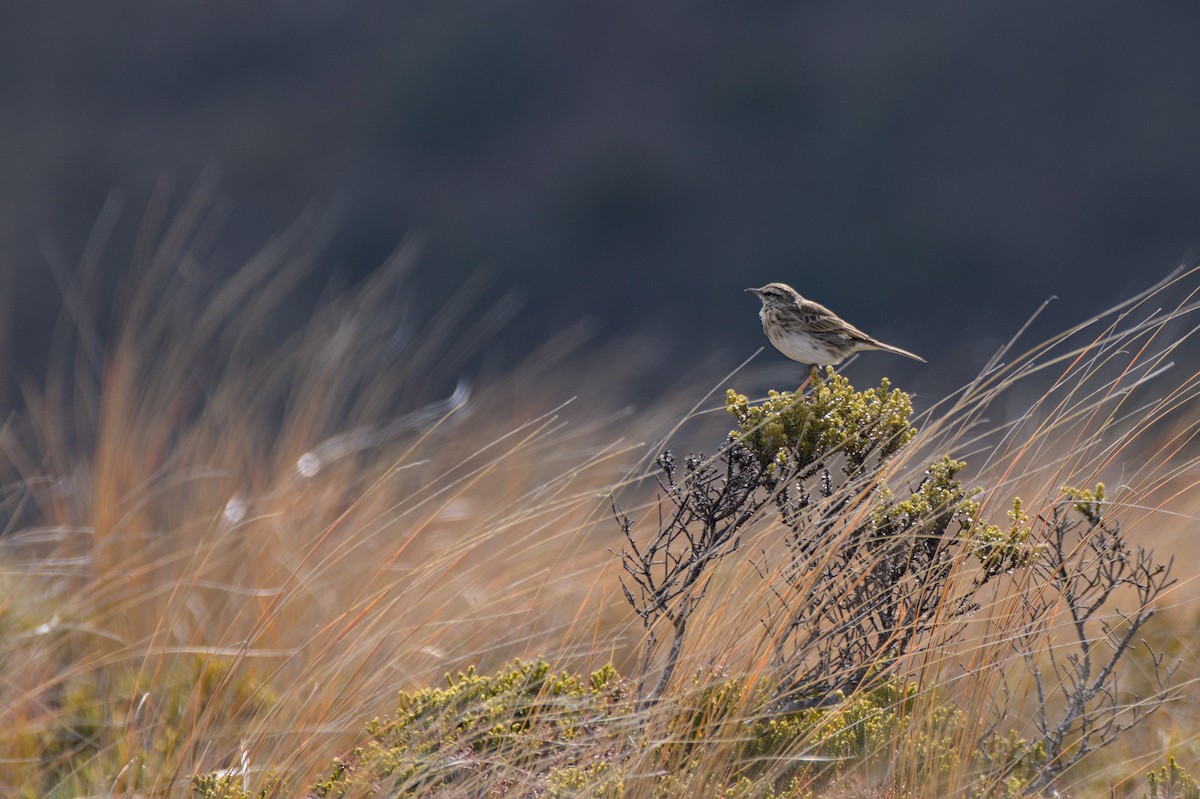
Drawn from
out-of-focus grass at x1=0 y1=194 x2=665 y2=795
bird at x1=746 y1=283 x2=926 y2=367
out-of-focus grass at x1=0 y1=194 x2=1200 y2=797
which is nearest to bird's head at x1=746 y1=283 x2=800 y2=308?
bird at x1=746 y1=283 x2=926 y2=367

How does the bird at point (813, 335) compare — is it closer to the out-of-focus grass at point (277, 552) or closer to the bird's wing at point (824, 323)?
the bird's wing at point (824, 323)

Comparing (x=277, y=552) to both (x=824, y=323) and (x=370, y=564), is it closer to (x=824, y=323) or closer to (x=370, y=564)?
(x=370, y=564)

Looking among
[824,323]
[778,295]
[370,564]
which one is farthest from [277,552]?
[824,323]

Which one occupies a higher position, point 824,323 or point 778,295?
point 778,295

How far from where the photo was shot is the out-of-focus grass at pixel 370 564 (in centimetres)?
275

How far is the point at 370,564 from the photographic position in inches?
175

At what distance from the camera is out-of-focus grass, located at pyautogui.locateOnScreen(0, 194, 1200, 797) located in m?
2.75

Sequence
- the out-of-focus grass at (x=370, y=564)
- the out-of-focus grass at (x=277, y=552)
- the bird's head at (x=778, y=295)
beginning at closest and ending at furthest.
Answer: the out-of-focus grass at (x=370, y=564) < the out-of-focus grass at (x=277, y=552) < the bird's head at (x=778, y=295)

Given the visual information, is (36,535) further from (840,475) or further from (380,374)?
(840,475)

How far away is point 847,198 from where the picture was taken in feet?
86.7

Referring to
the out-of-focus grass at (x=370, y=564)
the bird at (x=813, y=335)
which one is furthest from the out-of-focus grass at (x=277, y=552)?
the bird at (x=813, y=335)

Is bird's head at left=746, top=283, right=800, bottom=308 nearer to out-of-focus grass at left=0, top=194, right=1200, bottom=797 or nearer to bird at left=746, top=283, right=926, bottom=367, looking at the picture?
bird at left=746, top=283, right=926, bottom=367

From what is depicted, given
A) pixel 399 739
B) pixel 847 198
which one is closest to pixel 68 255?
pixel 847 198

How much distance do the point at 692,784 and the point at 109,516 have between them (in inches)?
114
